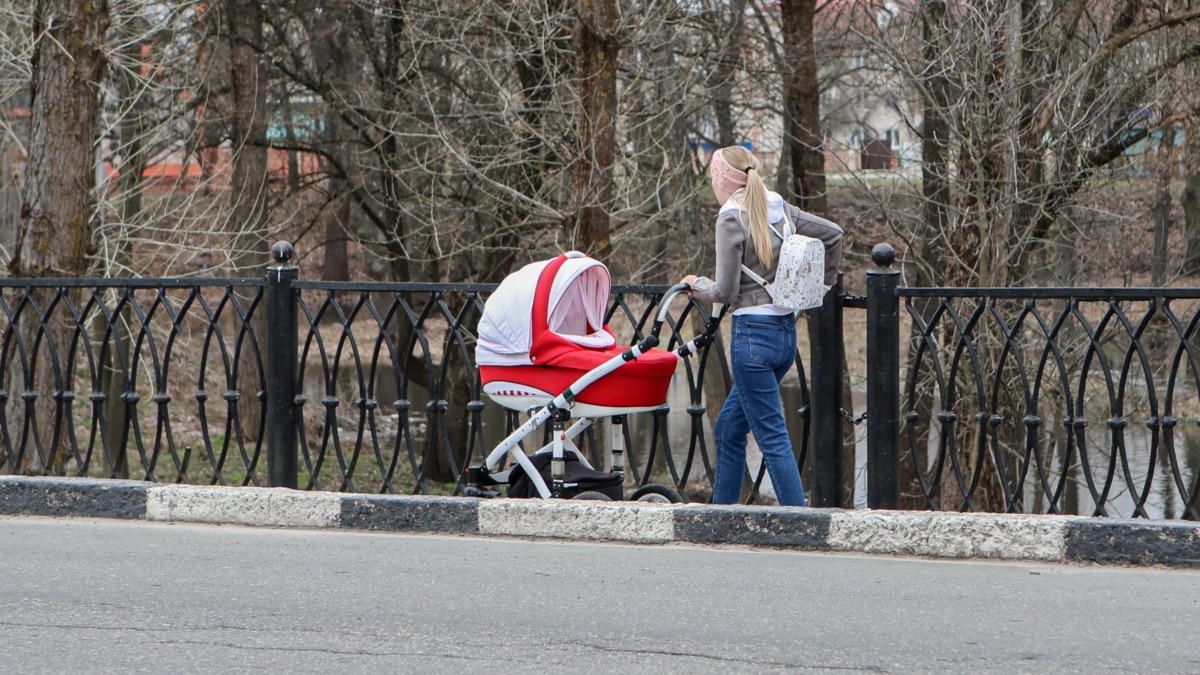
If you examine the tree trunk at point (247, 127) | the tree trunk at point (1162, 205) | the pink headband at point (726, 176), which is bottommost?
the pink headband at point (726, 176)

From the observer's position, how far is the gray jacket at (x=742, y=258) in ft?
18.2

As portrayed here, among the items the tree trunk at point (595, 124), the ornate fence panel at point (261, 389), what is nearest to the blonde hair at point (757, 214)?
the ornate fence panel at point (261, 389)

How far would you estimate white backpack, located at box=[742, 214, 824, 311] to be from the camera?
5527 millimetres

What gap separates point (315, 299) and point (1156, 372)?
14104 mm

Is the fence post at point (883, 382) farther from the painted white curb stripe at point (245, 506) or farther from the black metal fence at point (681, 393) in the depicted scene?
the painted white curb stripe at point (245, 506)

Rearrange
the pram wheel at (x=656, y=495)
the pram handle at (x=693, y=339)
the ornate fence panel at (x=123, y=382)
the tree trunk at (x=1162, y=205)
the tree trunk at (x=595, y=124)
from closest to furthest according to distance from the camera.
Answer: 1. the pram handle at (x=693, y=339)
2. the pram wheel at (x=656, y=495)
3. the ornate fence panel at (x=123, y=382)
4. the tree trunk at (x=595, y=124)
5. the tree trunk at (x=1162, y=205)

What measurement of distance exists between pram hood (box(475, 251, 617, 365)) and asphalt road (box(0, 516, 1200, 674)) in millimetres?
843

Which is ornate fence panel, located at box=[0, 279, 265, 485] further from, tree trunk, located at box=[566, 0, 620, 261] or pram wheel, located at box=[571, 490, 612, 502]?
tree trunk, located at box=[566, 0, 620, 261]

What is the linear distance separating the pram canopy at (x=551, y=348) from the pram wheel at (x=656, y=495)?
0.53 meters

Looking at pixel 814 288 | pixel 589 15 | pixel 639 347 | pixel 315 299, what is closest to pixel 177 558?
pixel 639 347

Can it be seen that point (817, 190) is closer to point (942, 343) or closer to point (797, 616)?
point (942, 343)

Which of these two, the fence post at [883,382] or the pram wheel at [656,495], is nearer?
the fence post at [883,382]

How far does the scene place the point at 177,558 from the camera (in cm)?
523

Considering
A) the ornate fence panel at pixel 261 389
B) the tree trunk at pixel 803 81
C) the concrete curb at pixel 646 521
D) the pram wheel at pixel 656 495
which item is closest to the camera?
the concrete curb at pixel 646 521
